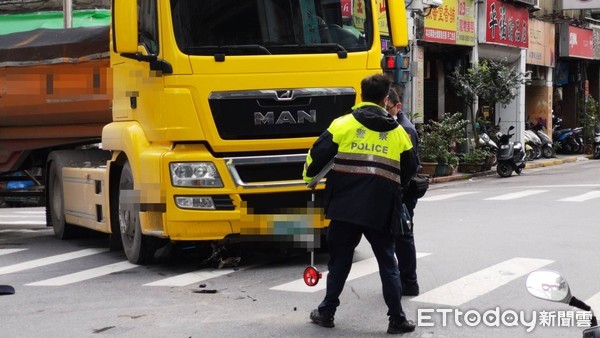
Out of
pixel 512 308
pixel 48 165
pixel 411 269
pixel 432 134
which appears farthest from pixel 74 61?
pixel 432 134

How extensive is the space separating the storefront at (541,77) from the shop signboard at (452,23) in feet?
21.8

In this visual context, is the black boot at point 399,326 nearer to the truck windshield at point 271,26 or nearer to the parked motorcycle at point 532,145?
the truck windshield at point 271,26

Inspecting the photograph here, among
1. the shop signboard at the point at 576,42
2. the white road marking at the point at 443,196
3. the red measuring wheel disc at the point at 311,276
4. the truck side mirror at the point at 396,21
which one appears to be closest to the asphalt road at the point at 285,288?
the red measuring wheel disc at the point at 311,276

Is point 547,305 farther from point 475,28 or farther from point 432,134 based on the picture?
point 475,28

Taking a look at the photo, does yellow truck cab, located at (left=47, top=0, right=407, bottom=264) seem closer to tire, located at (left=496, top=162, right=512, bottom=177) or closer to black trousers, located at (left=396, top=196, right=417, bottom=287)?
black trousers, located at (left=396, top=196, right=417, bottom=287)

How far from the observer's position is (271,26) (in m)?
10.0

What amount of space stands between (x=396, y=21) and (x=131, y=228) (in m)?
3.59

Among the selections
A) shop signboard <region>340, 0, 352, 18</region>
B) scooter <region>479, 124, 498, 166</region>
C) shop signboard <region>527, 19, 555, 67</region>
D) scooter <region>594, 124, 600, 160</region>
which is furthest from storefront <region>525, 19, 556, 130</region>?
shop signboard <region>340, 0, 352, 18</region>

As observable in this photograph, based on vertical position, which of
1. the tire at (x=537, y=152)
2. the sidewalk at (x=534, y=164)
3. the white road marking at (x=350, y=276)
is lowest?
the sidewalk at (x=534, y=164)

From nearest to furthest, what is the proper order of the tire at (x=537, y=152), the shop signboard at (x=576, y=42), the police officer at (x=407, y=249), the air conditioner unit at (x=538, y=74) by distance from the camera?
the police officer at (x=407, y=249) → the tire at (x=537, y=152) → the air conditioner unit at (x=538, y=74) → the shop signboard at (x=576, y=42)

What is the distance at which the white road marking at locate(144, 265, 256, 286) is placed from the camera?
964 cm

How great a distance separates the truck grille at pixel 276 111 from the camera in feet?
31.9

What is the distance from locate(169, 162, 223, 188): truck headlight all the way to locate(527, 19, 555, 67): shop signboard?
27.8 meters

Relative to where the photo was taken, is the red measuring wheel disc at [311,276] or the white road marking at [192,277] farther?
the white road marking at [192,277]
